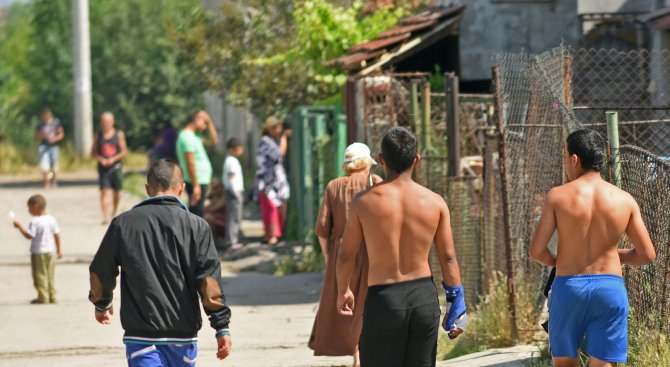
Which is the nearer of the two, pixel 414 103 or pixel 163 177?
pixel 163 177

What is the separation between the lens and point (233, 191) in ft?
53.6

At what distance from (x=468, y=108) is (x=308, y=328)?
3.06 meters

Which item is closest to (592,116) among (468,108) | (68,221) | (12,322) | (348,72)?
(468,108)

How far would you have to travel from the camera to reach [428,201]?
6.48 metres

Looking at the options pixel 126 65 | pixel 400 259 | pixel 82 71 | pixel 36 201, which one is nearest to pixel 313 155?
pixel 36 201

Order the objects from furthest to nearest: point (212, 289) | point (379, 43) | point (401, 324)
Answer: point (379, 43)
point (212, 289)
point (401, 324)

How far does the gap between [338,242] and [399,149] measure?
2684 mm

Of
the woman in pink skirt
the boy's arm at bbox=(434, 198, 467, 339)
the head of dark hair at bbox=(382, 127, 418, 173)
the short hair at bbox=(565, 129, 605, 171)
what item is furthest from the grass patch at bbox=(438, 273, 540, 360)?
the woman in pink skirt

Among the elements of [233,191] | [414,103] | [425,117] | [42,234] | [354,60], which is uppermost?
[354,60]

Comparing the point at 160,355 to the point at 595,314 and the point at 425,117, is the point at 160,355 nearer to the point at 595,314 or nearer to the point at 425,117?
the point at 595,314

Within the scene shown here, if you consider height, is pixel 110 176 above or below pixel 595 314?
above

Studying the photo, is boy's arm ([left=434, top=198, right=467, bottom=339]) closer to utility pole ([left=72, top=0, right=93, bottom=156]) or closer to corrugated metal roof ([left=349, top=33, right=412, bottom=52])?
corrugated metal roof ([left=349, top=33, right=412, bottom=52])

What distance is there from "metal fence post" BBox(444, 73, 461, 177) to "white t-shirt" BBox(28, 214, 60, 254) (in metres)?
4.11

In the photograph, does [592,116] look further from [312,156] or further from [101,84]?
[101,84]
